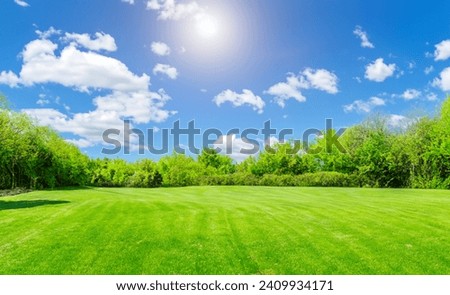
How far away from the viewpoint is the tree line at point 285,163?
48.7 metres

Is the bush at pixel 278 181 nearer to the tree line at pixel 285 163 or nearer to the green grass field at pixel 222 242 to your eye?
the tree line at pixel 285 163

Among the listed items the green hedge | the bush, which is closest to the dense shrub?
the green hedge

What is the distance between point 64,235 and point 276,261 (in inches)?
276

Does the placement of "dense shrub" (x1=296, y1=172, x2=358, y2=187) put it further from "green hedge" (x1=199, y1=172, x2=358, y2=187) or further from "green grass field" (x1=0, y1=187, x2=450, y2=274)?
"green grass field" (x1=0, y1=187, x2=450, y2=274)

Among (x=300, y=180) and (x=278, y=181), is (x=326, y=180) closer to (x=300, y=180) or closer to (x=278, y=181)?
(x=300, y=180)

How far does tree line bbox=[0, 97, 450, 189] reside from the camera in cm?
4869

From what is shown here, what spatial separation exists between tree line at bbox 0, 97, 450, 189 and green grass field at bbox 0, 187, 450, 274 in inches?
841

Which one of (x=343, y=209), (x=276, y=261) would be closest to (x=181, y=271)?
(x=276, y=261)

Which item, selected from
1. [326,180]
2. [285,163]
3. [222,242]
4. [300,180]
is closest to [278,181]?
[300,180]

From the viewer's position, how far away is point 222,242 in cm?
1188

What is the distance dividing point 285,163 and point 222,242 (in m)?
61.4

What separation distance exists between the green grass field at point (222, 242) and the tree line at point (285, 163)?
21.4 m

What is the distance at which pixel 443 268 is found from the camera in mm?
9820
